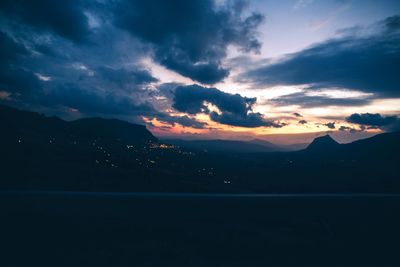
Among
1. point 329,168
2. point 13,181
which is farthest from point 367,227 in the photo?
point 329,168

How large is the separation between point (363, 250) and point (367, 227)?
656 inches

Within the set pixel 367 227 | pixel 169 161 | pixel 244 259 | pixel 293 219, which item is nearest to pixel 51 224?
pixel 244 259

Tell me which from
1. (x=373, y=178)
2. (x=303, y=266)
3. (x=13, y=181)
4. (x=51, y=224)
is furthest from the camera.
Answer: (x=373, y=178)

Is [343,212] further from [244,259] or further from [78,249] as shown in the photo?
→ [78,249]

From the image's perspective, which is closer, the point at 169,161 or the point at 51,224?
the point at 51,224

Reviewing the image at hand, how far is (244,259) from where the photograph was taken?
29.5 m

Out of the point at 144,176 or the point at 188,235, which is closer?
the point at 188,235

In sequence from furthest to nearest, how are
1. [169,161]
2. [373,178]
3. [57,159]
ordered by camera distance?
[169,161] < [373,178] < [57,159]

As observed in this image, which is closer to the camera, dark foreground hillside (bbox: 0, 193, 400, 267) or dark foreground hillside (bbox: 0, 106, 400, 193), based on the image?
dark foreground hillside (bbox: 0, 193, 400, 267)

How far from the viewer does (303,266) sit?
94.3 ft

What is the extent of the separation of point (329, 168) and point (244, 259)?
15983 centimetres

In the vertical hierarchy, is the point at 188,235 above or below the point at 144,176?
below

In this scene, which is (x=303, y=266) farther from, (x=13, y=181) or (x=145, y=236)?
(x=13, y=181)

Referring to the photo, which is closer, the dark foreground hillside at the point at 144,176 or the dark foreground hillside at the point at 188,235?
the dark foreground hillside at the point at 188,235
